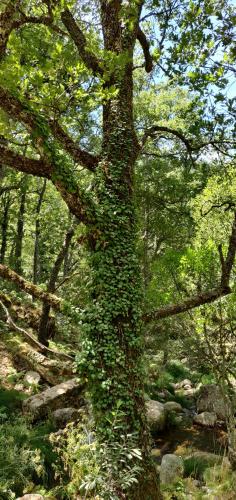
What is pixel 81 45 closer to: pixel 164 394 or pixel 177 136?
pixel 177 136

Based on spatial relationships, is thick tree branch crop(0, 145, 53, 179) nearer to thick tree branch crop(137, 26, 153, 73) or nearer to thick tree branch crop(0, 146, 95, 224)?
thick tree branch crop(0, 146, 95, 224)

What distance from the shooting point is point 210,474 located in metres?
7.03

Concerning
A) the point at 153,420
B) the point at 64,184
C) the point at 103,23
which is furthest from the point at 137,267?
the point at 153,420

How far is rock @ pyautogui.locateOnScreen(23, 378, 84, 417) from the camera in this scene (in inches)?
328

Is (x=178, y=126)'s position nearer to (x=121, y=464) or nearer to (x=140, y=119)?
(x=140, y=119)

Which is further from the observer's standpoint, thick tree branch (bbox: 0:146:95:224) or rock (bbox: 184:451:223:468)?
rock (bbox: 184:451:223:468)

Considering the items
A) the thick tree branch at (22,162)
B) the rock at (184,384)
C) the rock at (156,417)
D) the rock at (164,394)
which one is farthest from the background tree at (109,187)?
the rock at (184,384)

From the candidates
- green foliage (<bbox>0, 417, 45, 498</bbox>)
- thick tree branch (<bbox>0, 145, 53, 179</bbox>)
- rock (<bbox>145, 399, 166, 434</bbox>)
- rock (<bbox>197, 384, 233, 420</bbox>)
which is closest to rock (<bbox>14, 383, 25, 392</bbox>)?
rock (<bbox>145, 399, 166, 434</bbox>)

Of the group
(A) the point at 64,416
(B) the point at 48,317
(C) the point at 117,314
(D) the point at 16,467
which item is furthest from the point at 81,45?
(B) the point at 48,317

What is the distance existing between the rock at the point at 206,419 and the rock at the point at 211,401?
343 mm

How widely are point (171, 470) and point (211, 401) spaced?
538 centimetres

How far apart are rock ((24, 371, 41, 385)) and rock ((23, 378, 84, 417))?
121 cm

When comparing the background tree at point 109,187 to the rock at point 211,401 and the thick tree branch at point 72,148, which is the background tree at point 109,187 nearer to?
the thick tree branch at point 72,148

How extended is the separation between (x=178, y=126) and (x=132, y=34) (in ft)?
24.7
